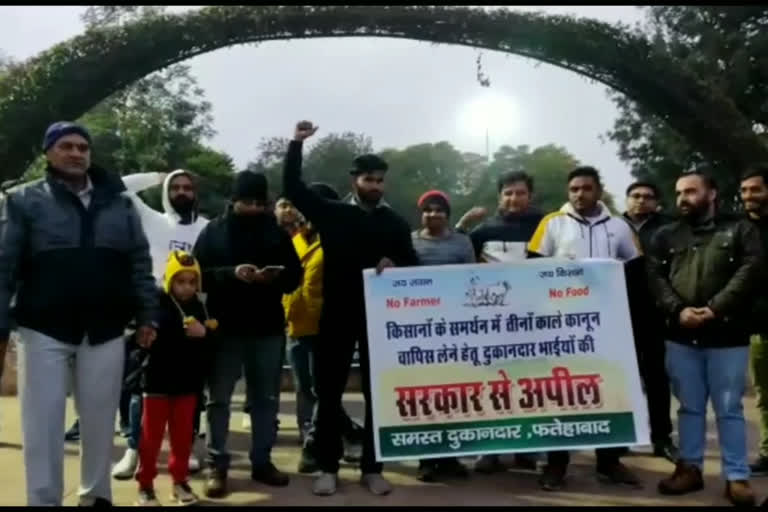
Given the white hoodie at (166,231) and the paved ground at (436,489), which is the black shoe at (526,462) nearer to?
the paved ground at (436,489)

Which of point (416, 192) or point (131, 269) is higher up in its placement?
point (416, 192)

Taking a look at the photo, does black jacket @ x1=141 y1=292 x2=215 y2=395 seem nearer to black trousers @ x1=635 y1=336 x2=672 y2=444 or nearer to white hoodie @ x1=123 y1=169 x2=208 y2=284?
white hoodie @ x1=123 y1=169 x2=208 y2=284

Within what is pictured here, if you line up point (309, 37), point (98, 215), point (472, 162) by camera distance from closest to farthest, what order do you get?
point (98, 215), point (309, 37), point (472, 162)

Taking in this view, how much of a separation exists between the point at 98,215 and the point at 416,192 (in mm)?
14969

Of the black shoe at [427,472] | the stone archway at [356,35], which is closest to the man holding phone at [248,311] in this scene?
the black shoe at [427,472]

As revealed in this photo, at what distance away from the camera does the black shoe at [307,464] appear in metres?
5.74

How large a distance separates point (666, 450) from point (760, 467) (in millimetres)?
616

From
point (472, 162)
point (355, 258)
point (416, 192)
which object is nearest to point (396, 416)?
point (355, 258)

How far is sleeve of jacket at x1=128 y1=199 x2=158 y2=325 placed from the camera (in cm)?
463

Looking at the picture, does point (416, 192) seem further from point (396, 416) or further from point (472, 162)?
point (396, 416)

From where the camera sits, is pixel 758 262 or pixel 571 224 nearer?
pixel 758 262

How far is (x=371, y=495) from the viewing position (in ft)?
17.0

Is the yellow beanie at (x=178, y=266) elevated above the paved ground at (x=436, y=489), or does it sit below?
above

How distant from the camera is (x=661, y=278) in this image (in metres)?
5.21
